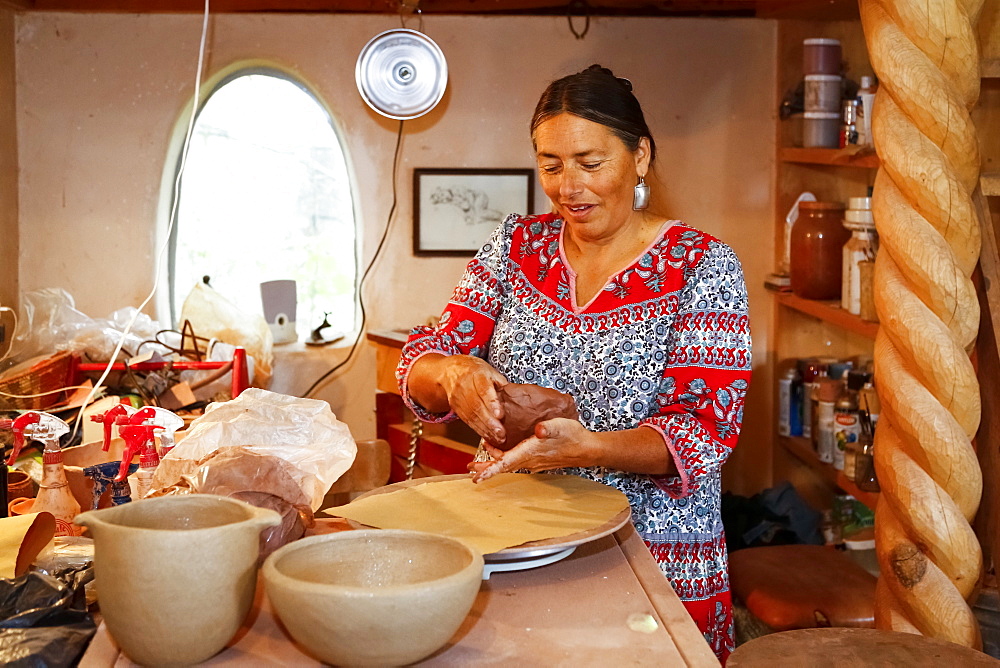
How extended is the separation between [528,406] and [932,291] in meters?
0.95

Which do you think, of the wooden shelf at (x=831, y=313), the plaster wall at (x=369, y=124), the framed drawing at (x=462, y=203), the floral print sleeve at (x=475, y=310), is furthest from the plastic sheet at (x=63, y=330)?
the wooden shelf at (x=831, y=313)

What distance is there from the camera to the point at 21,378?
97.6 inches

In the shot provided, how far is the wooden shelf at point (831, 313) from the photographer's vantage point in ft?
8.93

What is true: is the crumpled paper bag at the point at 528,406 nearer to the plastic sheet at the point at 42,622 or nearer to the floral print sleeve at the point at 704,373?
the floral print sleeve at the point at 704,373

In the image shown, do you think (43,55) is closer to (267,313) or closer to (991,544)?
(267,313)

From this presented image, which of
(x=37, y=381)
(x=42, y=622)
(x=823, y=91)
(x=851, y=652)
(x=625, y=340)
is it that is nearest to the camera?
(x=42, y=622)

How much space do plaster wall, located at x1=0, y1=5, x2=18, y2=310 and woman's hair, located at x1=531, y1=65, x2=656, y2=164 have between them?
2264mm

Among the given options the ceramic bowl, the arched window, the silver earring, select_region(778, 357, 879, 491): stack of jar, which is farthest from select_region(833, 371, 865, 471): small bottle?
the ceramic bowl

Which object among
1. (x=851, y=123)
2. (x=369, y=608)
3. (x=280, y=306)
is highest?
(x=851, y=123)

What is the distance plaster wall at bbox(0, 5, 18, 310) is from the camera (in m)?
3.33

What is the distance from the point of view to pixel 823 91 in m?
3.25

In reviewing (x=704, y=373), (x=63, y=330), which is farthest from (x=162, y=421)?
(x=63, y=330)

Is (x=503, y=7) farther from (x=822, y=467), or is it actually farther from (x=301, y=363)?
(x=822, y=467)

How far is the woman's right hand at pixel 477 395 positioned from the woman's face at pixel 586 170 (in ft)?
1.15
